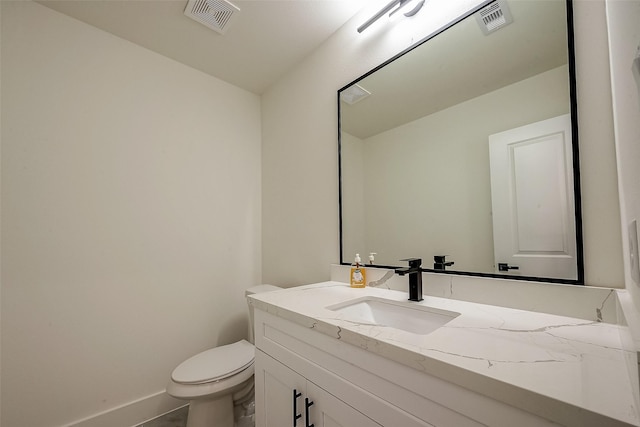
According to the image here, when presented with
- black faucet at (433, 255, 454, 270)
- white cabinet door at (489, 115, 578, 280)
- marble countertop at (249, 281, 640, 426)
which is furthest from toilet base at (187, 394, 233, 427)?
white cabinet door at (489, 115, 578, 280)

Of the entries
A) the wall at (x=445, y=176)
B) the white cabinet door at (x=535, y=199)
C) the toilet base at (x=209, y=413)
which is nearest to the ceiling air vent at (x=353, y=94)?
the wall at (x=445, y=176)

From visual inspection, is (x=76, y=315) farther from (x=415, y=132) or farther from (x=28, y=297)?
(x=415, y=132)

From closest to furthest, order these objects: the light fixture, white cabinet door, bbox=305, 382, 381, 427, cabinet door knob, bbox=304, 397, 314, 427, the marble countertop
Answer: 1. the marble countertop
2. white cabinet door, bbox=305, 382, 381, 427
3. cabinet door knob, bbox=304, 397, 314, 427
4. the light fixture

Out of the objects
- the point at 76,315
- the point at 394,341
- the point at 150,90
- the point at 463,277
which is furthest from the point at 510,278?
the point at 150,90

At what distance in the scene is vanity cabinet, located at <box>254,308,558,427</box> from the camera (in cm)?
50

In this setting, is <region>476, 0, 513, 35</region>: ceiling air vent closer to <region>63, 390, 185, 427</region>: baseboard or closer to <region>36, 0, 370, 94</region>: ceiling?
<region>36, 0, 370, 94</region>: ceiling

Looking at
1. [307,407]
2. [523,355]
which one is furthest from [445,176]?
[307,407]

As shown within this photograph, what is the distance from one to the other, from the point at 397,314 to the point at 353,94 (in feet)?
3.88

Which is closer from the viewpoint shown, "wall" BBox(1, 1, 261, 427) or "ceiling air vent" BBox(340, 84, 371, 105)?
"wall" BBox(1, 1, 261, 427)

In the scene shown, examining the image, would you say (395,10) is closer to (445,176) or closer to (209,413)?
(445,176)

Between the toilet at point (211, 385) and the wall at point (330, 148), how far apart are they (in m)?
0.62

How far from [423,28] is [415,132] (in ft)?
1.57

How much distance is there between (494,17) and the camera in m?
0.99

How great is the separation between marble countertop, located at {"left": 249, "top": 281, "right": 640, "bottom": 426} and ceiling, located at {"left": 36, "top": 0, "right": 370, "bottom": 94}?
160cm
